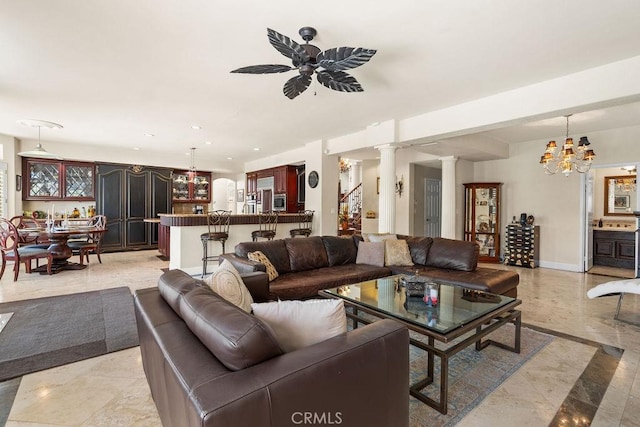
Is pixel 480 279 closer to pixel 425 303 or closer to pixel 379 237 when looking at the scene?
pixel 425 303

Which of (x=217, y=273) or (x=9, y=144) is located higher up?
(x=9, y=144)

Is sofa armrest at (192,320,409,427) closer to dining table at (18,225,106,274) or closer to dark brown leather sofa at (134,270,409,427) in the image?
dark brown leather sofa at (134,270,409,427)

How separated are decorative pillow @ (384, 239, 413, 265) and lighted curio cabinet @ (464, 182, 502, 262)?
377 cm

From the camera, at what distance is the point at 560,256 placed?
249 inches

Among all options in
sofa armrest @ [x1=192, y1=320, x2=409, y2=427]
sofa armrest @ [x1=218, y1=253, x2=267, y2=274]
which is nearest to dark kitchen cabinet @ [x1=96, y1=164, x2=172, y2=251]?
sofa armrest @ [x1=218, y1=253, x2=267, y2=274]

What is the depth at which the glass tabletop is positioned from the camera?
2.23m

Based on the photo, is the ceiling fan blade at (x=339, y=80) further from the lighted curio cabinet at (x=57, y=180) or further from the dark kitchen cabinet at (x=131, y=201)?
the lighted curio cabinet at (x=57, y=180)

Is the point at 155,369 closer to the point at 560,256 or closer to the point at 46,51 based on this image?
the point at 46,51

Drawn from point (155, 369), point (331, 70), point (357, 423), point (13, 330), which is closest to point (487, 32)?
point (331, 70)

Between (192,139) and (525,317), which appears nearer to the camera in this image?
(525,317)

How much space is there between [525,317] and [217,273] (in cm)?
348

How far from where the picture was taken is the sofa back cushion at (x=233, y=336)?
110 cm

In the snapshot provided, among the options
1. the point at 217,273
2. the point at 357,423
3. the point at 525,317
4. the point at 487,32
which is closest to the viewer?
the point at 357,423

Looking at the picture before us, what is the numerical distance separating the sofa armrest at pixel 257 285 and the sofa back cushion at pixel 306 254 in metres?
1.12
